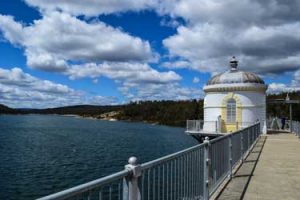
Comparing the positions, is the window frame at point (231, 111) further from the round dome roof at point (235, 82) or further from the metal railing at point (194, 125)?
the metal railing at point (194, 125)

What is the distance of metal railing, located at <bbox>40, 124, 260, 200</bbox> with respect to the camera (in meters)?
3.47

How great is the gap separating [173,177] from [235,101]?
30369 millimetres

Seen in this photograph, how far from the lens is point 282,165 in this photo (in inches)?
487

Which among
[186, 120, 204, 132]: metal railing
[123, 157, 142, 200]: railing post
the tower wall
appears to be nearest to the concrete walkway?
[123, 157, 142, 200]: railing post

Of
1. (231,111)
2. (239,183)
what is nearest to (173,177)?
(239,183)

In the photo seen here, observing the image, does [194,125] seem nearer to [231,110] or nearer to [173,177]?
[231,110]

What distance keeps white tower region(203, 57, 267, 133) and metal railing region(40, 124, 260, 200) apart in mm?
24977

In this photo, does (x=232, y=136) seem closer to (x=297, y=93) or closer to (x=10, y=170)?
(x=10, y=170)

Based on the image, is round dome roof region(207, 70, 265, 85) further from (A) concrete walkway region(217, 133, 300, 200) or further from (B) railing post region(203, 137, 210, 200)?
(B) railing post region(203, 137, 210, 200)

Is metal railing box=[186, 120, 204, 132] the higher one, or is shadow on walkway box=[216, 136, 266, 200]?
metal railing box=[186, 120, 204, 132]

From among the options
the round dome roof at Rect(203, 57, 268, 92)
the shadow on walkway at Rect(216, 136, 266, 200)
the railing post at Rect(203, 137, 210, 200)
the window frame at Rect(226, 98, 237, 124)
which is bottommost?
the shadow on walkway at Rect(216, 136, 266, 200)

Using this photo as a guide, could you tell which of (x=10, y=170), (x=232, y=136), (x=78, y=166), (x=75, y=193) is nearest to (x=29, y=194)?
(x=10, y=170)

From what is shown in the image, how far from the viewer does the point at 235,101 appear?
35.0m

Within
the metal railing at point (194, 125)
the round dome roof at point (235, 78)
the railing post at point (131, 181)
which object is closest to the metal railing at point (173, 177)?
the railing post at point (131, 181)
